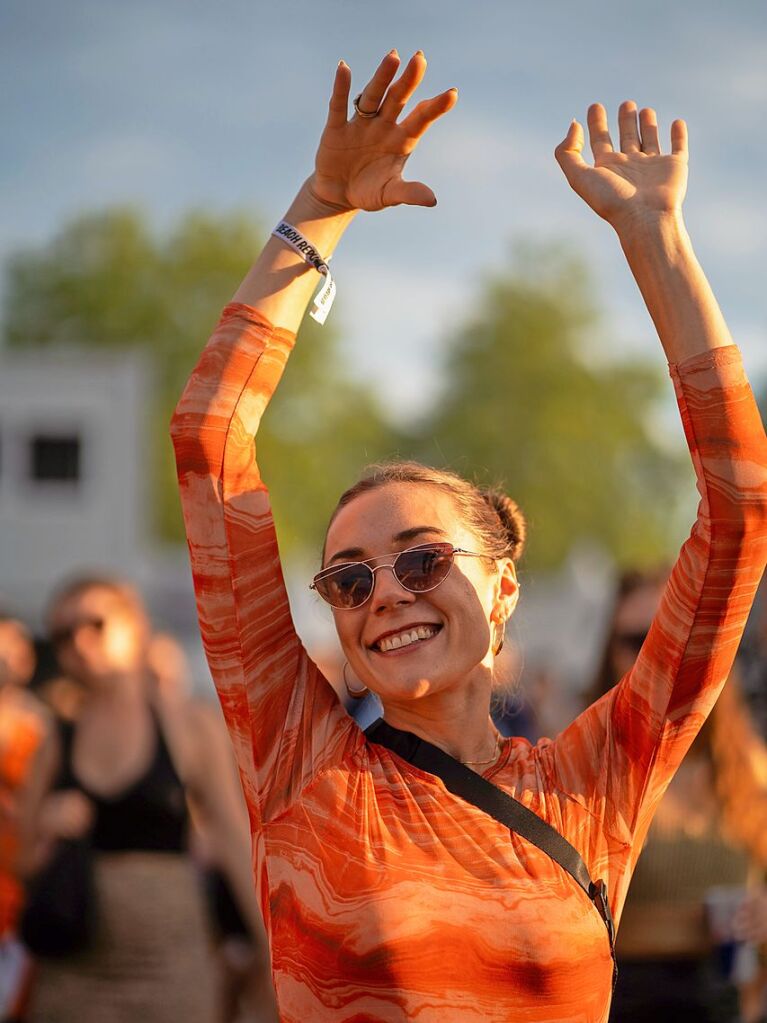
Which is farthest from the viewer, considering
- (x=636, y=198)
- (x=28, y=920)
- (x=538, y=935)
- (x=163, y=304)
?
(x=163, y=304)

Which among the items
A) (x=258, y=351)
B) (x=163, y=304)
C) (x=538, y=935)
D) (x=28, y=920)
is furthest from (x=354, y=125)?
(x=163, y=304)

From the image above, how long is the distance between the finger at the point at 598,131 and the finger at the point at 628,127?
3 centimetres

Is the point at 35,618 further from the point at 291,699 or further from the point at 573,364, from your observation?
the point at 291,699

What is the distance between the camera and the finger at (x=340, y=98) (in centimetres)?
245

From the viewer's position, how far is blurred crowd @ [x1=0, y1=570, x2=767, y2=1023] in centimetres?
434

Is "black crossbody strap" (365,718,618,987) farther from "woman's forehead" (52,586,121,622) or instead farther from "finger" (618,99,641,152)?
"woman's forehead" (52,586,121,622)

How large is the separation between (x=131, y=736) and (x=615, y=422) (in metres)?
42.2

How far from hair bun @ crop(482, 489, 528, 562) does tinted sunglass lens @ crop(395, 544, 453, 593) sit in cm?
29

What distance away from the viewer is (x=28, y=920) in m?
4.85

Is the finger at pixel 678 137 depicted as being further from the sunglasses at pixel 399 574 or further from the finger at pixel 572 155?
the sunglasses at pixel 399 574

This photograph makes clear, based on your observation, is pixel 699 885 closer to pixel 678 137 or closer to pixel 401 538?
pixel 401 538

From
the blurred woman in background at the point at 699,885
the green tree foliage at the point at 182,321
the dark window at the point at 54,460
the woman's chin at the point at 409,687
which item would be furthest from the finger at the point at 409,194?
the green tree foliage at the point at 182,321

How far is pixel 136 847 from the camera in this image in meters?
4.95

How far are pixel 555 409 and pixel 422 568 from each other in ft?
143
